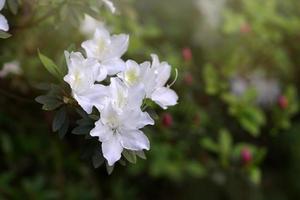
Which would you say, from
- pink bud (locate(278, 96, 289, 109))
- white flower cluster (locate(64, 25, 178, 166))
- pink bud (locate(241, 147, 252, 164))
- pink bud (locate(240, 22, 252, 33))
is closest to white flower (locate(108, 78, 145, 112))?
white flower cluster (locate(64, 25, 178, 166))

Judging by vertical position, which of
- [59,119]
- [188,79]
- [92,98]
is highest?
[92,98]

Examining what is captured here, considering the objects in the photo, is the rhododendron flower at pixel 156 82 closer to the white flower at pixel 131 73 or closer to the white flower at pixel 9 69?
the white flower at pixel 131 73

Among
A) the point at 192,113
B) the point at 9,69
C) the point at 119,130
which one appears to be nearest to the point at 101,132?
the point at 119,130

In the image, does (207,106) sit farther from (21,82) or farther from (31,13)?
(31,13)

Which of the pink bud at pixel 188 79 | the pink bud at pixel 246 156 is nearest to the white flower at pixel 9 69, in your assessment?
the pink bud at pixel 188 79

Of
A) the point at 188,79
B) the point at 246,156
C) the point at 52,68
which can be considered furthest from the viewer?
Result: the point at 188,79

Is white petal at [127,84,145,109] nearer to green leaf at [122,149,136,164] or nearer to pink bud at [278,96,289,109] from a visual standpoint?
green leaf at [122,149,136,164]

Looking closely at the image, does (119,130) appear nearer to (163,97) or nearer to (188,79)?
(163,97)
